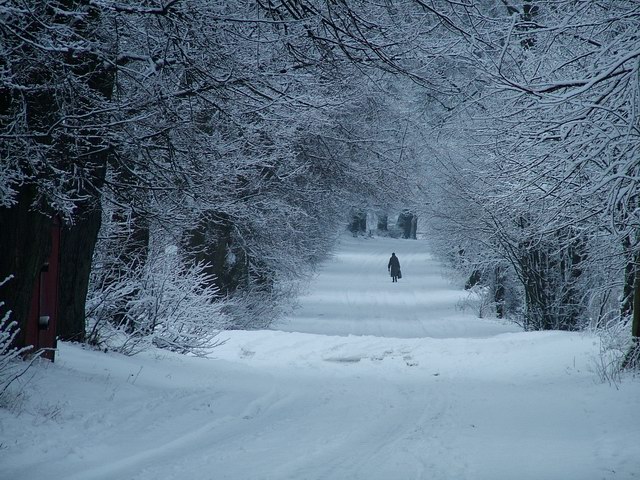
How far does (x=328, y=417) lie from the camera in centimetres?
778

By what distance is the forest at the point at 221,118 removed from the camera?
6613mm

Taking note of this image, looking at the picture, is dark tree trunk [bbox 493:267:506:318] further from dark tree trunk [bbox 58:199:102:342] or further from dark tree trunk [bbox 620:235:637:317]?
dark tree trunk [bbox 58:199:102:342]

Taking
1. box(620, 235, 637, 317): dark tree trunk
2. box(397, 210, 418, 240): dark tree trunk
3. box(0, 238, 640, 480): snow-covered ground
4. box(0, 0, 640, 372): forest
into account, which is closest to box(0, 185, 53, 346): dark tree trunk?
box(0, 0, 640, 372): forest

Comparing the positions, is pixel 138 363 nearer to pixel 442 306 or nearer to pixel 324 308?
pixel 324 308

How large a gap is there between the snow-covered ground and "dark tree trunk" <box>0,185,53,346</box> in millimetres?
719

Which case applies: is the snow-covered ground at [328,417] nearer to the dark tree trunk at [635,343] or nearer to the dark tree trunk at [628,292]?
the dark tree trunk at [635,343]

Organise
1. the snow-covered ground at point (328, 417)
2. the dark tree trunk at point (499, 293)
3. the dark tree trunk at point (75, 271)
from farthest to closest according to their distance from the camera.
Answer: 1. the dark tree trunk at point (499, 293)
2. the dark tree trunk at point (75, 271)
3. the snow-covered ground at point (328, 417)

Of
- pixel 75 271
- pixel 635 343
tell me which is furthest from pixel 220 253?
pixel 635 343

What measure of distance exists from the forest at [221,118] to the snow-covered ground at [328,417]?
85 centimetres

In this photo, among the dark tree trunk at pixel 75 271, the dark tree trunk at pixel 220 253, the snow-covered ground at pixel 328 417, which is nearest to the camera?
the snow-covered ground at pixel 328 417

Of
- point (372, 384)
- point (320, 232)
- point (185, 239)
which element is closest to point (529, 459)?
point (372, 384)

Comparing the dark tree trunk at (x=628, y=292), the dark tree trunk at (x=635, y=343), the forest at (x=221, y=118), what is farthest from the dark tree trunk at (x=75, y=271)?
the dark tree trunk at (x=628, y=292)

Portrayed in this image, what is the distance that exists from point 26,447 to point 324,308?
25.1 meters

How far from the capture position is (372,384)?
10.3 metres
